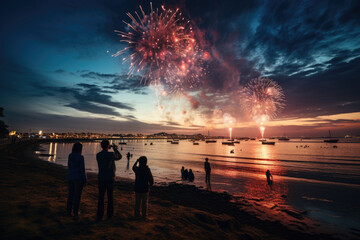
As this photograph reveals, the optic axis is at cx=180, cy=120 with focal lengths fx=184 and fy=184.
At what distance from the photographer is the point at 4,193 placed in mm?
7234

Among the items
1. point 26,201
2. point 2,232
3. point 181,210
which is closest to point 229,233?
point 181,210

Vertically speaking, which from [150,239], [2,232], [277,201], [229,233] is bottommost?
[277,201]

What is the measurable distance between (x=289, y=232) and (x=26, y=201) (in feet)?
34.0

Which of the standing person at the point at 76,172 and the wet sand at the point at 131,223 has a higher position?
the standing person at the point at 76,172

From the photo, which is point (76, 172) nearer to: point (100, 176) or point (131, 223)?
point (100, 176)

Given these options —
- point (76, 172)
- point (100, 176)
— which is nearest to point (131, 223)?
point (100, 176)

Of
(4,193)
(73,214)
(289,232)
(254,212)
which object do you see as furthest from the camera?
(254,212)

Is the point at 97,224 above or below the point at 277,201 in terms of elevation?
above

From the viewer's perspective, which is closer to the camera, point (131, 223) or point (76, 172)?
point (76, 172)

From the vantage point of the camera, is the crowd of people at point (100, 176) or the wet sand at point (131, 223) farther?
the crowd of people at point (100, 176)

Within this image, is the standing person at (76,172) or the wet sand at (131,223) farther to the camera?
the standing person at (76,172)

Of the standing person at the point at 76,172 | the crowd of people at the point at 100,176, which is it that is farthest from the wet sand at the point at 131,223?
the standing person at the point at 76,172

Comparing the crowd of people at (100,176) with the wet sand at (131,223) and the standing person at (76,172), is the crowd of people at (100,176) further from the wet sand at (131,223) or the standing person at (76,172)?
the wet sand at (131,223)

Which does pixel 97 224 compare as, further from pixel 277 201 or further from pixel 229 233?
pixel 277 201
